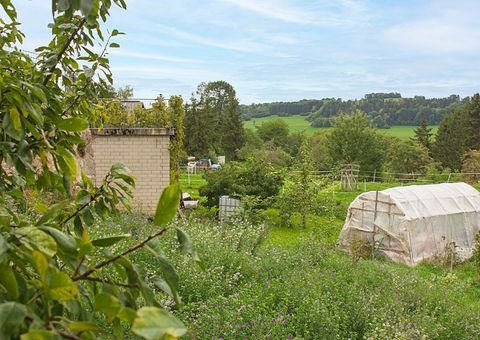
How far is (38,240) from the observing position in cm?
80

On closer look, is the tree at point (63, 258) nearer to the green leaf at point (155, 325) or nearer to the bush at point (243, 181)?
the green leaf at point (155, 325)

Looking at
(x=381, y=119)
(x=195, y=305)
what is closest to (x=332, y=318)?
(x=195, y=305)

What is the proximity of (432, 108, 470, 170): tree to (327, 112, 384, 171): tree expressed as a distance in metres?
5.73

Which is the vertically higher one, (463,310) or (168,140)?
(168,140)

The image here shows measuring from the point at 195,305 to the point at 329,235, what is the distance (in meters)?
8.32

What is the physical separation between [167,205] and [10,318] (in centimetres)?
30

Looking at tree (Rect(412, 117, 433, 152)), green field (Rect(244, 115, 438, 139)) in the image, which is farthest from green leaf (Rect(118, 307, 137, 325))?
green field (Rect(244, 115, 438, 139))

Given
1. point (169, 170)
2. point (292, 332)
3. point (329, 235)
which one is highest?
point (169, 170)

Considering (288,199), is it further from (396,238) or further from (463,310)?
(463,310)

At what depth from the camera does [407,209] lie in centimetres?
1129

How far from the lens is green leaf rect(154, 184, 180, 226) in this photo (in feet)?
2.81

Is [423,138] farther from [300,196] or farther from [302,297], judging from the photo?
[302,297]

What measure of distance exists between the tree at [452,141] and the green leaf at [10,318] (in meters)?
43.5

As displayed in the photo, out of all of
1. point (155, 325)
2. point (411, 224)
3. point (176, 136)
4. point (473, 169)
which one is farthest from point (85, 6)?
point (473, 169)
